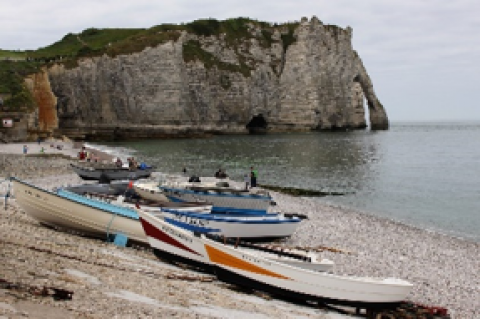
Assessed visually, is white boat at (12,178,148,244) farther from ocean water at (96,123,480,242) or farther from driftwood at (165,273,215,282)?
ocean water at (96,123,480,242)

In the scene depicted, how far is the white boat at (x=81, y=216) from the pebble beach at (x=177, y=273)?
46 centimetres

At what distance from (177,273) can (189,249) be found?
3.59ft

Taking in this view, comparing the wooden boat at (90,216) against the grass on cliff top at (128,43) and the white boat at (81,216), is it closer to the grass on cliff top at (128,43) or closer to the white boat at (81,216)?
the white boat at (81,216)

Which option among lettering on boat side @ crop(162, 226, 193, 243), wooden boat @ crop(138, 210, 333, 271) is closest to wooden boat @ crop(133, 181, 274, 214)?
wooden boat @ crop(138, 210, 333, 271)

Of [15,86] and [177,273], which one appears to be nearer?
[177,273]

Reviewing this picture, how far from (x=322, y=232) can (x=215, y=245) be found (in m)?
11.0

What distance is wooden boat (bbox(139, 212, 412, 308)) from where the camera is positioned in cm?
1334

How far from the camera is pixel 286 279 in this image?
1379 centimetres

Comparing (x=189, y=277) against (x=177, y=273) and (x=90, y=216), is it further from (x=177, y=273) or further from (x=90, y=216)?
(x=90, y=216)

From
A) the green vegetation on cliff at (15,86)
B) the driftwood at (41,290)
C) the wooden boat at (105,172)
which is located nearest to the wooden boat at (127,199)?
the driftwood at (41,290)

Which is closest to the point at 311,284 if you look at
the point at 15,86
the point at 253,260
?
the point at 253,260

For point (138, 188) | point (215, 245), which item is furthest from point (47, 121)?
point (215, 245)

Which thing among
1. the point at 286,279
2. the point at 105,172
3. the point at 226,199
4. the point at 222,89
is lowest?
the point at 286,279

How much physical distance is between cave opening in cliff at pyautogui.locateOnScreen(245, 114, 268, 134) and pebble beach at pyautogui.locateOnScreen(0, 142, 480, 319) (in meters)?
100
